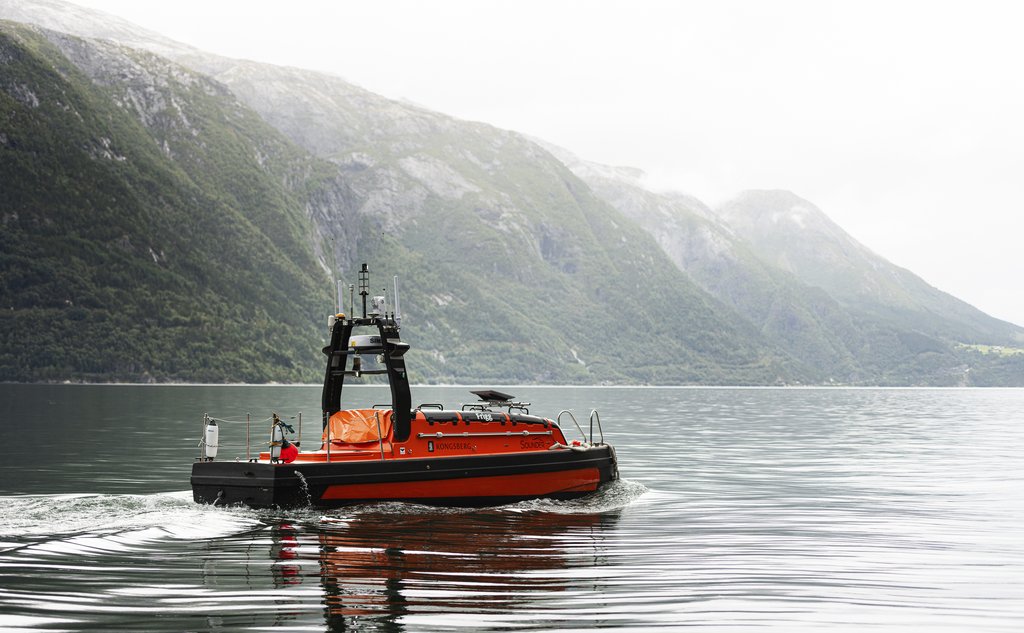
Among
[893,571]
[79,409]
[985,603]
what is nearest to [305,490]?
[893,571]

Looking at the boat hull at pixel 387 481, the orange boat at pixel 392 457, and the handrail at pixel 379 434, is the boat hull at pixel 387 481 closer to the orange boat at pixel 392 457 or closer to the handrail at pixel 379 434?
the orange boat at pixel 392 457

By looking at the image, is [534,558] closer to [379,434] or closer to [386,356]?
[379,434]

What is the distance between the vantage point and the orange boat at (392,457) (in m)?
22.5

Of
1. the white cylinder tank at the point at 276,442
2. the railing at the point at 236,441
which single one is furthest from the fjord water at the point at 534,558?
the railing at the point at 236,441

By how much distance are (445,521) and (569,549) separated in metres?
4.07

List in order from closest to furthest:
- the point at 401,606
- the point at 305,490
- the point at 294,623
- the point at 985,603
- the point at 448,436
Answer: the point at 294,623, the point at 401,606, the point at 985,603, the point at 305,490, the point at 448,436

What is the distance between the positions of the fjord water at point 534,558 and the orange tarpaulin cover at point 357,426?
7.27ft

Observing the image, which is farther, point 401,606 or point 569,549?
point 569,549

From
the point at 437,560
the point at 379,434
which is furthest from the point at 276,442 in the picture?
the point at 437,560

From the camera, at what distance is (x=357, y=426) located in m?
24.8

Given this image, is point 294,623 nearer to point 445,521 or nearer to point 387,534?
point 387,534

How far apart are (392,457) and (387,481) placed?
2.56 ft

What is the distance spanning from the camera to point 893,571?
17.1 meters

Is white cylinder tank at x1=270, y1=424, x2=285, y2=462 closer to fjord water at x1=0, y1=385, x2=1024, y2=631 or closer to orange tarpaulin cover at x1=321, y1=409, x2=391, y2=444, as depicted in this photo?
fjord water at x1=0, y1=385, x2=1024, y2=631
